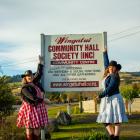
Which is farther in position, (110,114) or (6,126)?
(6,126)

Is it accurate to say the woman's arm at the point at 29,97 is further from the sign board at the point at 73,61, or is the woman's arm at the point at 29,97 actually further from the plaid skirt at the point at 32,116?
the sign board at the point at 73,61

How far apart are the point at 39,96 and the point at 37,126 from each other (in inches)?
27.9

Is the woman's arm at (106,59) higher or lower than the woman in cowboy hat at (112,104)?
higher

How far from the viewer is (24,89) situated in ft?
41.9

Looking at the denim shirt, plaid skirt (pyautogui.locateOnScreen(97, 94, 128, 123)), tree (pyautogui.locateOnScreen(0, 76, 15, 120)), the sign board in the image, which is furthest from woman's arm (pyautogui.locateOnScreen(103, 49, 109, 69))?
tree (pyautogui.locateOnScreen(0, 76, 15, 120))

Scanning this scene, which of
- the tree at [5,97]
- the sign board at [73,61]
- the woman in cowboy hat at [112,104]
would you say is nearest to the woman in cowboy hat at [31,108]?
the woman in cowboy hat at [112,104]

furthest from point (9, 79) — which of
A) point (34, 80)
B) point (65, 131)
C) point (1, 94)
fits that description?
point (34, 80)

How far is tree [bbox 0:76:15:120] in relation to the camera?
20.0 metres

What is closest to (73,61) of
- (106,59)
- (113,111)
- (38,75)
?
(106,59)

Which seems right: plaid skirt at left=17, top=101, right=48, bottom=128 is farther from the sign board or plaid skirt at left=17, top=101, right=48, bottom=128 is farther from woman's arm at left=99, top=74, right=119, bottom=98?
the sign board

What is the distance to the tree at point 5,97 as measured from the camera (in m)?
20.0

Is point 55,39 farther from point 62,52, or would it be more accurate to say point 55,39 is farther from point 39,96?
point 39,96

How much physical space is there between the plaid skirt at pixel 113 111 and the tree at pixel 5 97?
7705 mm

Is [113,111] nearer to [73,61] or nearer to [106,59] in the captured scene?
[106,59]
